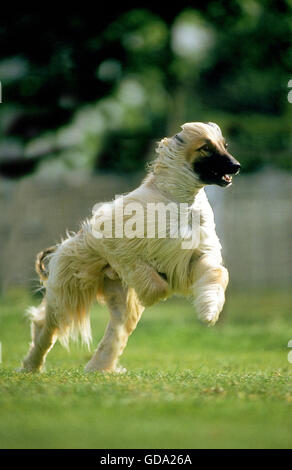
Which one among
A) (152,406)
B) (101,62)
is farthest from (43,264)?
(101,62)

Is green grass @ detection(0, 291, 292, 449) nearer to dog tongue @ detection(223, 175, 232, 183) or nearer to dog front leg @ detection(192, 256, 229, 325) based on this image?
dog front leg @ detection(192, 256, 229, 325)

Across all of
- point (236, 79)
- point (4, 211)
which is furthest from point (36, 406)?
point (236, 79)

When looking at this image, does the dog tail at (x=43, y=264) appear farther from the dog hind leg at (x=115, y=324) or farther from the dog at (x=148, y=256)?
the dog hind leg at (x=115, y=324)

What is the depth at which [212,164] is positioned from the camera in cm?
559

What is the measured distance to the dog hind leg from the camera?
226 inches

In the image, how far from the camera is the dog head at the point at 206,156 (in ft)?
18.3

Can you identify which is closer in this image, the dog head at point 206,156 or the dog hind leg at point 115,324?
the dog head at point 206,156

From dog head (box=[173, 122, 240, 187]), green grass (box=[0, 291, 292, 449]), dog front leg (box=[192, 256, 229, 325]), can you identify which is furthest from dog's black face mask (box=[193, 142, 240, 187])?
green grass (box=[0, 291, 292, 449])

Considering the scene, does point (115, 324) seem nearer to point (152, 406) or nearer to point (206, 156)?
point (206, 156)

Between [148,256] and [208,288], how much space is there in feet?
1.55

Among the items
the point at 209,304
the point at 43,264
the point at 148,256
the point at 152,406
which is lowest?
the point at 152,406

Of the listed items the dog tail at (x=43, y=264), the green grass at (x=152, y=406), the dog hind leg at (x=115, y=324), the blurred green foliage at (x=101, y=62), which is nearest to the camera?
the green grass at (x=152, y=406)

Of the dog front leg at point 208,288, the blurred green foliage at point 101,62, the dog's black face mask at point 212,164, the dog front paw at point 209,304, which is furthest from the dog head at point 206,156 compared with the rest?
the blurred green foliage at point 101,62
